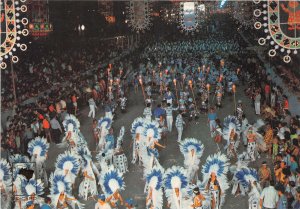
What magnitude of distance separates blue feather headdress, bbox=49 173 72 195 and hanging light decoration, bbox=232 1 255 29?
5.73 m

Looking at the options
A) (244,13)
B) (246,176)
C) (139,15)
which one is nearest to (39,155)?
(139,15)

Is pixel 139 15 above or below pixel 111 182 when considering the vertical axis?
above

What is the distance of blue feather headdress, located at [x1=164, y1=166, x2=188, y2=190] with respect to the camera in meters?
11.3

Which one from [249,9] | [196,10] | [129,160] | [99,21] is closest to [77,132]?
[129,160]

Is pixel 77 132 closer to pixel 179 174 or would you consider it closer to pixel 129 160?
pixel 129 160

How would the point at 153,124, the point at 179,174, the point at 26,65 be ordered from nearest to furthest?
the point at 179,174 < the point at 153,124 < the point at 26,65

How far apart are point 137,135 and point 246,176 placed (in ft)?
9.78

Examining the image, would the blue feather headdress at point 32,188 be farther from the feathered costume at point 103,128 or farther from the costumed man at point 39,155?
the feathered costume at point 103,128

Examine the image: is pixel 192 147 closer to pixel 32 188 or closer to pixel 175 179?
pixel 175 179

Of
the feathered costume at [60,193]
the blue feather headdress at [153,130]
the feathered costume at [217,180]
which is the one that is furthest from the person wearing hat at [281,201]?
the feathered costume at [60,193]

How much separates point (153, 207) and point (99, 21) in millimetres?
5233

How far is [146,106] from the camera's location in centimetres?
1467

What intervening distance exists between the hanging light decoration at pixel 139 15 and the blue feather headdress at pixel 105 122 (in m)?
2.33

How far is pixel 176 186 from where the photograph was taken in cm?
1125
